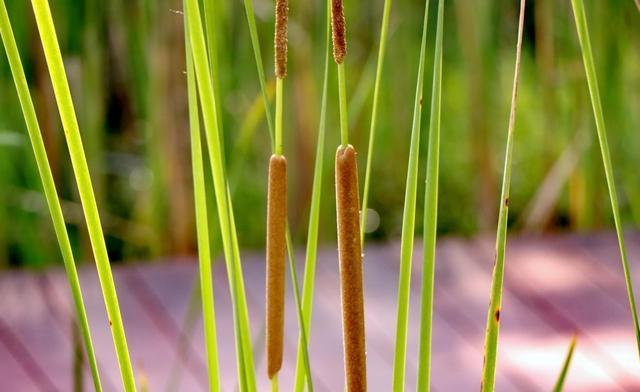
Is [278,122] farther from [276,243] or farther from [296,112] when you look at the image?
[296,112]

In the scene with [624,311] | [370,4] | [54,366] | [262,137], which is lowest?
[624,311]

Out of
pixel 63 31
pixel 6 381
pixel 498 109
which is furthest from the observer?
pixel 498 109

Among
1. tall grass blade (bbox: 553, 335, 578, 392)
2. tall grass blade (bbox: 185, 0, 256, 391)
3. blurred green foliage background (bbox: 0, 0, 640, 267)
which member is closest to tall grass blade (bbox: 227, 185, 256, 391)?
tall grass blade (bbox: 185, 0, 256, 391)

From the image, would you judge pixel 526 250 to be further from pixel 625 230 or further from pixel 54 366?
pixel 54 366

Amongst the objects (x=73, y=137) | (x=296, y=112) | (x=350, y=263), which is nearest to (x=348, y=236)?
(x=350, y=263)

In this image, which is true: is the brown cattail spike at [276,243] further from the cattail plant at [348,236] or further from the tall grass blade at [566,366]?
the tall grass blade at [566,366]

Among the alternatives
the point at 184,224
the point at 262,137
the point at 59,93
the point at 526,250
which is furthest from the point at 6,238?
the point at 59,93

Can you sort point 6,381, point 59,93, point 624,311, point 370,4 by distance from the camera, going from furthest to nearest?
1. point 370,4
2. point 624,311
3. point 6,381
4. point 59,93

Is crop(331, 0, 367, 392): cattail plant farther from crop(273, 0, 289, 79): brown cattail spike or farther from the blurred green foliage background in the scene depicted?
the blurred green foliage background
